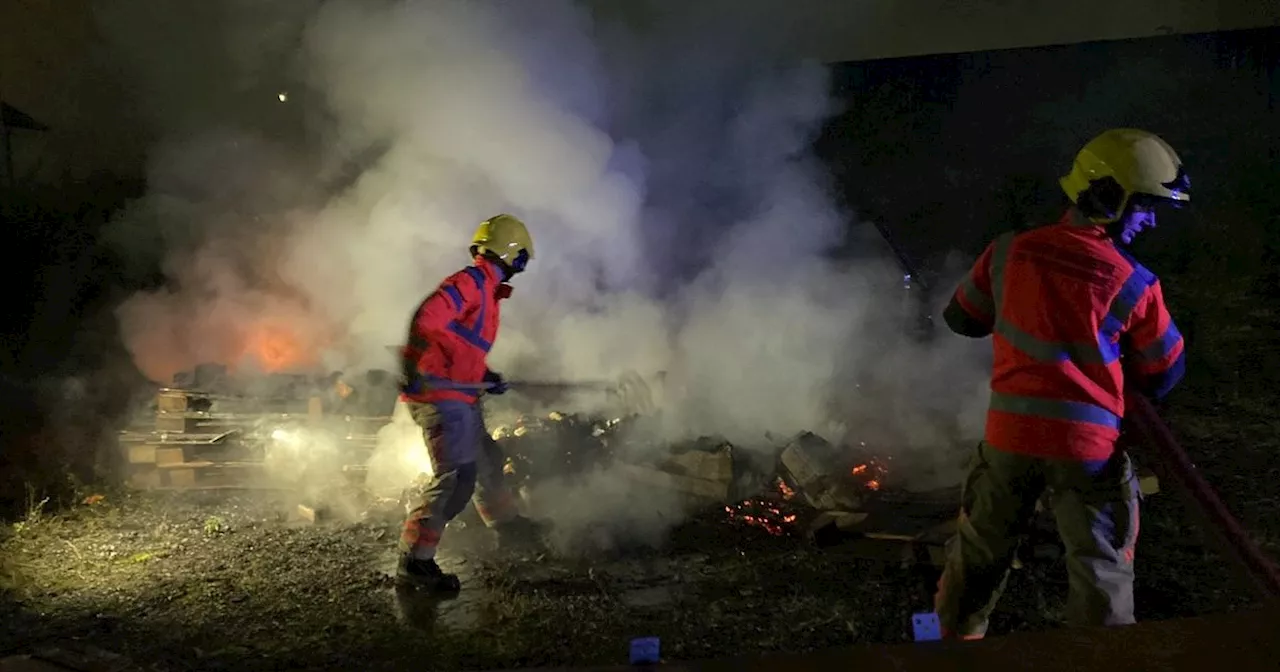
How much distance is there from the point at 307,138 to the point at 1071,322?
340 inches

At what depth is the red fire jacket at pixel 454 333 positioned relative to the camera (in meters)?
4.36

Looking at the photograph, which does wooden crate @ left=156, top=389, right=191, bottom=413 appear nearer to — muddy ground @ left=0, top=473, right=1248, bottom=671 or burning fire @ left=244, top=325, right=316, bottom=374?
burning fire @ left=244, top=325, right=316, bottom=374

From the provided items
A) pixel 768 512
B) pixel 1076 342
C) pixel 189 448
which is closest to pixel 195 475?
pixel 189 448

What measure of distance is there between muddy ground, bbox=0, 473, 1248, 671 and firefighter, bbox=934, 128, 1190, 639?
1.04 meters

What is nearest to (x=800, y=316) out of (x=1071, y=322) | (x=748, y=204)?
(x=748, y=204)

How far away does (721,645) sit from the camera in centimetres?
366

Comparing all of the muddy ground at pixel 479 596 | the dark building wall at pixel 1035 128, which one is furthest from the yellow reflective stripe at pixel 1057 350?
the dark building wall at pixel 1035 128

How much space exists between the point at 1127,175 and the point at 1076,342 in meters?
0.62

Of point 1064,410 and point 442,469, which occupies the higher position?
point 1064,410

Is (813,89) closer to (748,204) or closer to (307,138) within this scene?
(748,204)

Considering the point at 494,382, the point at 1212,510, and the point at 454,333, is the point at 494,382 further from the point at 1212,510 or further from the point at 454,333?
the point at 1212,510

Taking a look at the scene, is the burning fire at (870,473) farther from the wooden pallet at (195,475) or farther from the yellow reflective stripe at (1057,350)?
the wooden pallet at (195,475)

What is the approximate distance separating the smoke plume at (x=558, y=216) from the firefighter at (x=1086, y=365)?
10.5 feet

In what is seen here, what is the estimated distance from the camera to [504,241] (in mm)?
4836
